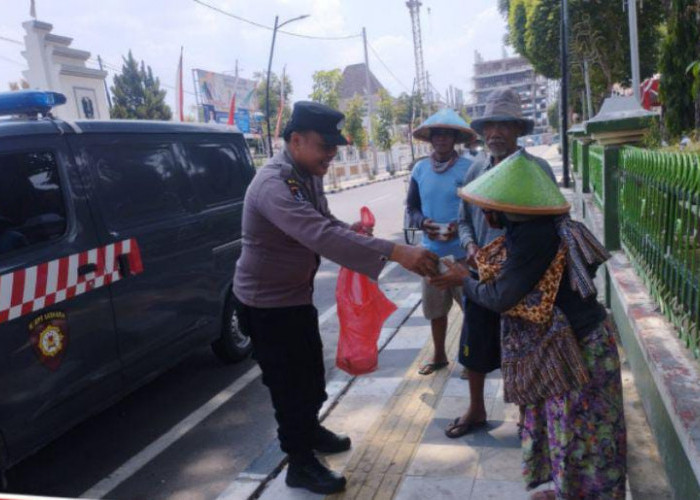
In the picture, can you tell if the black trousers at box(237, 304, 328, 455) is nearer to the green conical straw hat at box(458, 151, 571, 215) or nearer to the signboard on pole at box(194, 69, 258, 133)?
the green conical straw hat at box(458, 151, 571, 215)

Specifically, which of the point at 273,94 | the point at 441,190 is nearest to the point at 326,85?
the point at 273,94

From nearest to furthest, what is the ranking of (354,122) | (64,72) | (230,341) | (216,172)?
(216,172)
(230,341)
(64,72)
(354,122)

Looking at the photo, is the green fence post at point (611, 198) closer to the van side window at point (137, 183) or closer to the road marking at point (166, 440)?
the road marking at point (166, 440)

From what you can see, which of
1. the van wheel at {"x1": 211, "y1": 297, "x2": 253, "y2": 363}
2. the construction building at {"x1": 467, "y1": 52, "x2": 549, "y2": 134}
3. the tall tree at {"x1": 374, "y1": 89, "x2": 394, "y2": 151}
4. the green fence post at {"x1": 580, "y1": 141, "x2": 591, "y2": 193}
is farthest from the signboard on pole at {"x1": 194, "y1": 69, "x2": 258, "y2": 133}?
the construction building at {"x1": 467, "y1": 52, "x2": 549, "y2": 134}

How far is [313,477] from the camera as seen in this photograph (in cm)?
289

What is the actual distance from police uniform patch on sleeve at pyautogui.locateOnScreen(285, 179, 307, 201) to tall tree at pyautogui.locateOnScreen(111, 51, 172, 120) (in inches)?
1793

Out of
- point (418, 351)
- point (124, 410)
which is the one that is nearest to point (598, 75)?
point (418, 351)

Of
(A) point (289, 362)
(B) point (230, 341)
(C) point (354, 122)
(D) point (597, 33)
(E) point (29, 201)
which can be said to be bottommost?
(B) point (230, 341)

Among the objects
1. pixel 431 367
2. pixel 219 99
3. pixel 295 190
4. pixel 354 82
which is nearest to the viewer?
pixel 295 190

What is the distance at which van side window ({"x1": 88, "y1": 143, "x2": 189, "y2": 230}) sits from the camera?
348 cm

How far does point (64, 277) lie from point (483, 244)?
2208mm

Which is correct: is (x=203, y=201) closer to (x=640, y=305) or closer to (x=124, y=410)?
(x=124, y=410)

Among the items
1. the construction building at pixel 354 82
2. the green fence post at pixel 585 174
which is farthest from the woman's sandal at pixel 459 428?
the construction building at pixel 354 82

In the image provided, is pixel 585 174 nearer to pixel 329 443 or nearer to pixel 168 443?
pixel 329 443
